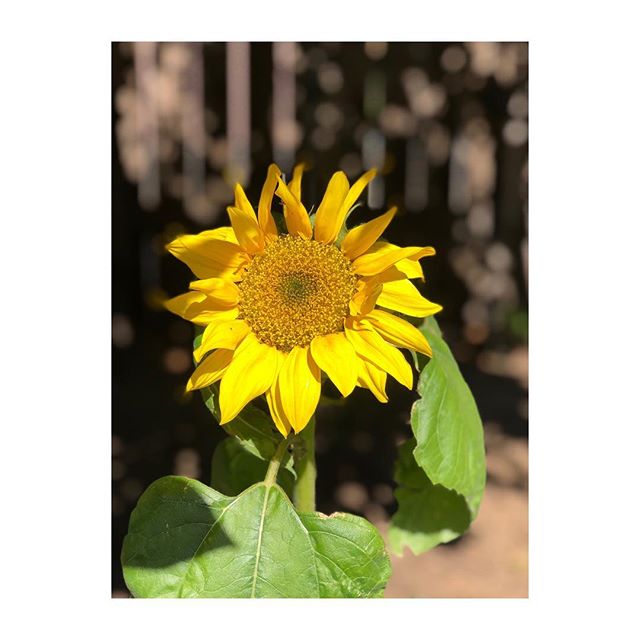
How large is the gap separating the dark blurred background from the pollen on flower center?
11cm

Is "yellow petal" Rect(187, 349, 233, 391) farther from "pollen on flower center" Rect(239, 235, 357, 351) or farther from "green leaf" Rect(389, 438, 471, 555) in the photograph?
"green leaf" Rect(389, 438, 471, 555)

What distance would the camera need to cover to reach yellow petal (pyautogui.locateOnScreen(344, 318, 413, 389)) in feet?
2.34

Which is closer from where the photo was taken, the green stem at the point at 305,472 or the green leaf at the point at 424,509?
the green stem at the point at 305,472

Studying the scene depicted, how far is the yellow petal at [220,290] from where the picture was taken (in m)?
0.74

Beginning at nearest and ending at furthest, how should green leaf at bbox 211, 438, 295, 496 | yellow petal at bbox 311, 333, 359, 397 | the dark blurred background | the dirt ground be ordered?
yellow petal at bbox 311, 333, 359, 397 → green leaf at bbox 211, 438, 295, 496 → the dark blurred background → the dirt ground

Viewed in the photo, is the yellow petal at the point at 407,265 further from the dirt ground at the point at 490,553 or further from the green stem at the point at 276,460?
the dirt ground at the point at 490,553

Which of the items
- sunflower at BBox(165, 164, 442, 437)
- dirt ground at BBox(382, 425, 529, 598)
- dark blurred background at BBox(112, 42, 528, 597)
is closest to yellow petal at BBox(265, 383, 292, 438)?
sunflower at BBox(165, 164, 442, 437)

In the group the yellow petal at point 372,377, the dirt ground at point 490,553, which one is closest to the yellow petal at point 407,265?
the yellow petal at point 372,377

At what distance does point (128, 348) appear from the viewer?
4.01ft

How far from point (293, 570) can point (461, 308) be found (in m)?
0.92

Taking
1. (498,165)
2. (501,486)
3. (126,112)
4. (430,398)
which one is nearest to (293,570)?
(430,398)

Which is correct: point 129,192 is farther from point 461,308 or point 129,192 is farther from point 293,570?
point 461,308

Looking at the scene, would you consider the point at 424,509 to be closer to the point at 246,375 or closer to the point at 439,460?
the point at 439,460

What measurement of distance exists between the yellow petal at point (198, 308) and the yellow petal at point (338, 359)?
0.33ft
